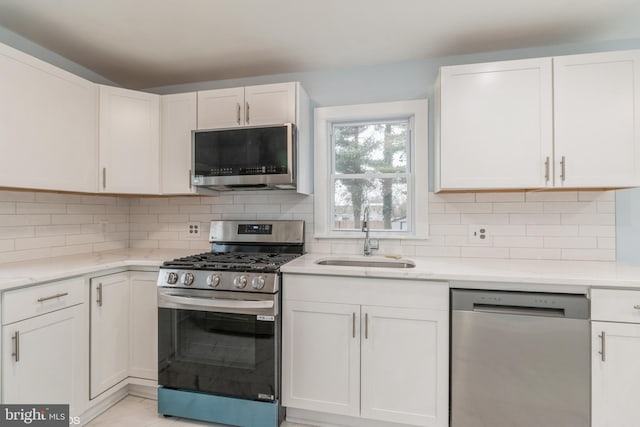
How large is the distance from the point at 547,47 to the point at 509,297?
→ 1747 mm

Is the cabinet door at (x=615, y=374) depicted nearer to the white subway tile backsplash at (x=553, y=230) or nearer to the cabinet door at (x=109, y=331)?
the white subway tile backsplash at (x=553, y=230)

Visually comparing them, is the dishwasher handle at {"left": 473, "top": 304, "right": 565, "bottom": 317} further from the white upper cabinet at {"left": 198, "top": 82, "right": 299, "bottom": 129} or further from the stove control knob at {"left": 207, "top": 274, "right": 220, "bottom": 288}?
the white upper cabinet at {"left": 198, "top": 82, "right": 299, "bottom": 129}

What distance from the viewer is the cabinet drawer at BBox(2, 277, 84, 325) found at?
1430 millimetres

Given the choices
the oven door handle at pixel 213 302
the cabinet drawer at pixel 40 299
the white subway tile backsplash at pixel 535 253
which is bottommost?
the oven door handle at pixel 213 302

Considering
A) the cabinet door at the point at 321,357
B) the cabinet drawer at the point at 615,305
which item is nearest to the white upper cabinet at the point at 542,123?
the cabinet drawer at the point at 615,305

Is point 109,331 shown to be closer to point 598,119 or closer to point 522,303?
point 522,303

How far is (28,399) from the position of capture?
1.51 m

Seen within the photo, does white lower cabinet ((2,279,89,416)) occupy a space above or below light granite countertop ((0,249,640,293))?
below

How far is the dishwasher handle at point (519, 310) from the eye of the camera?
1.55m

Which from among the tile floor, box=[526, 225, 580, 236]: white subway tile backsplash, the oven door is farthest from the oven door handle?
box=[526, 225, 580, 236]: white subway tile backsplash

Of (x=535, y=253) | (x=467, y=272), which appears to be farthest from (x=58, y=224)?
(x=535, y=253)

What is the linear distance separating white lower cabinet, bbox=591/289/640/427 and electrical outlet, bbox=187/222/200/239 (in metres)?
2.64

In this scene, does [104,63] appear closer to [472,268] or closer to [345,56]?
[345,56]

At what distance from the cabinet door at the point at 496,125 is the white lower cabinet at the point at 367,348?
2.54 feet
